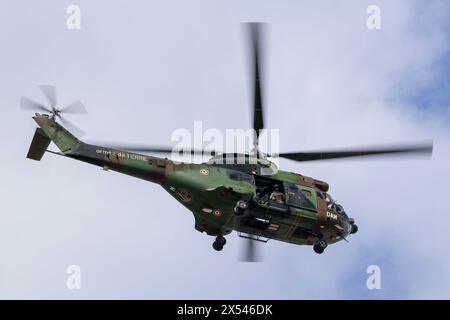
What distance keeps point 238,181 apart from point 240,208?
4.70 ft

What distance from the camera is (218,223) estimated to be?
39719 mm

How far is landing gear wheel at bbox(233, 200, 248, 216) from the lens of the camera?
3825 cm

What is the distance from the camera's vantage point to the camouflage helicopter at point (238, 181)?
126ft

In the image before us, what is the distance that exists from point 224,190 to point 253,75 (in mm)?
4858

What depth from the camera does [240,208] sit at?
3825 centimetres

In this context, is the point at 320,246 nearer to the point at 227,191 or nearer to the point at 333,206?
the point at 333,206

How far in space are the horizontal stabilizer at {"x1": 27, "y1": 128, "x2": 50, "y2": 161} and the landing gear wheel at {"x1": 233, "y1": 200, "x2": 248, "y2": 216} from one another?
8377 millimetres

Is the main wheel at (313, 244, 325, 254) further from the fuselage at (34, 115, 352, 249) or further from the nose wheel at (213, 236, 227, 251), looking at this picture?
the nose wheel at (213, 236, 227, 251)

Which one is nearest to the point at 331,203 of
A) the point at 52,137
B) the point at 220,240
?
the point at 220,240

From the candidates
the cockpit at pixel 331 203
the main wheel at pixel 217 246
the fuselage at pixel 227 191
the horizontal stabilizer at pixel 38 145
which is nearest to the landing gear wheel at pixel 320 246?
the fuselage at pixel 227 191

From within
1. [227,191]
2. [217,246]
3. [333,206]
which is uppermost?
[227,191]

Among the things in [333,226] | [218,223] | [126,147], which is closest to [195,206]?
[218,223]

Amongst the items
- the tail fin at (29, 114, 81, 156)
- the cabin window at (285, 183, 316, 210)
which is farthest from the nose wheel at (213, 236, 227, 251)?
the tail fin at (29, 114, 81, 156)
